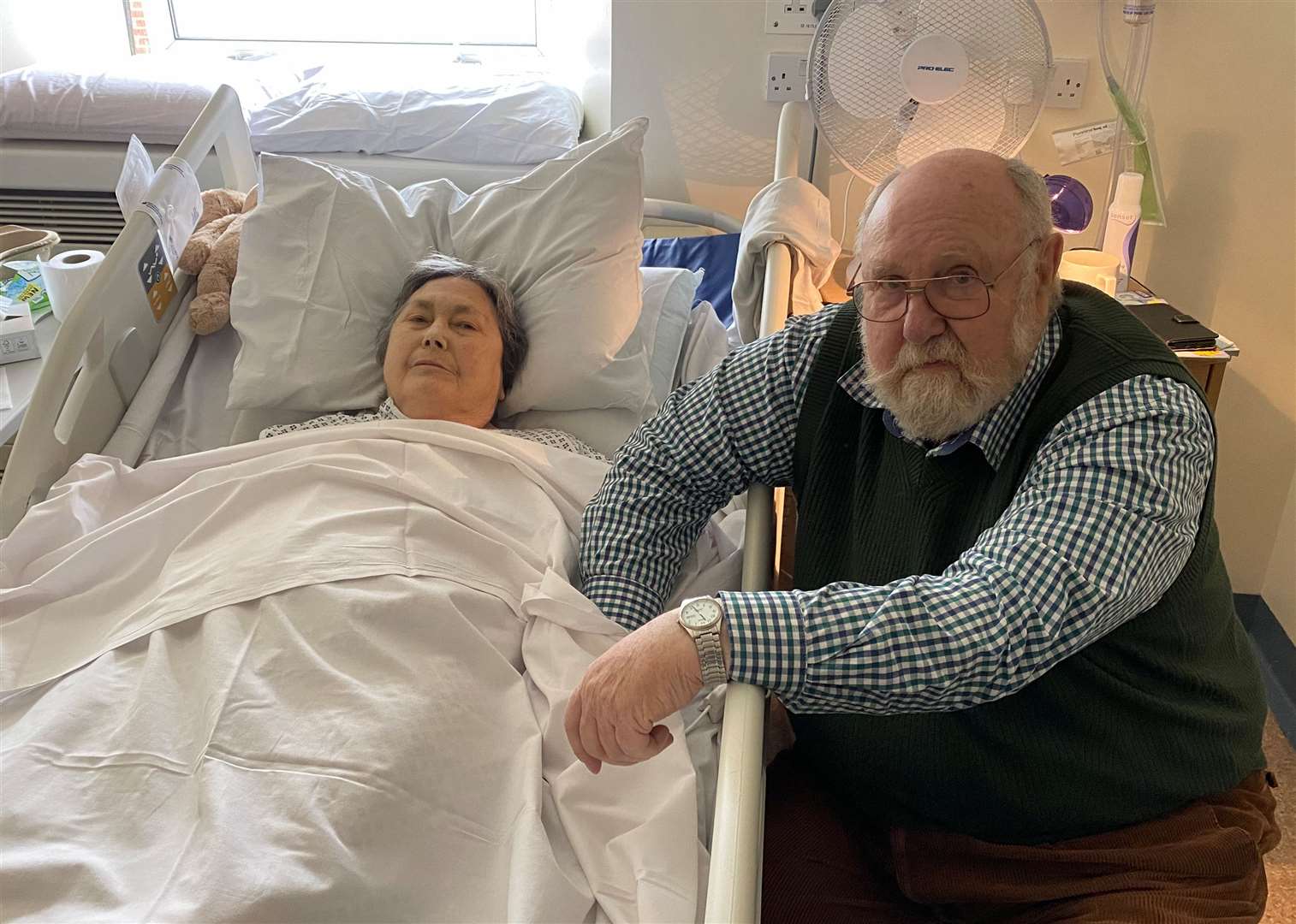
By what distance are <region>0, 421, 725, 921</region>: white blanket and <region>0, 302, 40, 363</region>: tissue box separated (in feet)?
1.88

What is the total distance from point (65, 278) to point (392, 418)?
799mm

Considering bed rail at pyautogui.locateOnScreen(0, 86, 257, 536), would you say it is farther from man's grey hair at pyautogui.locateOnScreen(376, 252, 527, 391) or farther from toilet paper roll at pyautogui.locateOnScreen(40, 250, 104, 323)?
man's grey hair at pyautogui.locateOnScreen(376, 252, 527, 391)

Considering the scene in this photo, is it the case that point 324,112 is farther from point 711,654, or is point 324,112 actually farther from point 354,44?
point 711,654

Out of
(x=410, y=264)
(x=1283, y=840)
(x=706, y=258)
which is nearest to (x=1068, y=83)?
(x=706, y=258)

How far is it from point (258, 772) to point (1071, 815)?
87 centimetres

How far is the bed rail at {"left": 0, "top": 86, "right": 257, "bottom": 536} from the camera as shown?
5.16 feet

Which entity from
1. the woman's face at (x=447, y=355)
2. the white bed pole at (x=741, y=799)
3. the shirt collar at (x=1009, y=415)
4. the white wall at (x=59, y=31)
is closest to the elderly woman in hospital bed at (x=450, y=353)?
the woman's face at (x=447, y=355)

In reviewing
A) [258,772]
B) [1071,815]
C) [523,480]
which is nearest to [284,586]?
[258,772]

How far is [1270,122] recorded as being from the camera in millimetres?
2191

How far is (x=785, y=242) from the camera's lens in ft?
6.07

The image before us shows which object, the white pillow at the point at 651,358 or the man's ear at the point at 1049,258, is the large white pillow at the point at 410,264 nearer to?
the white pillow at the point at 651,358

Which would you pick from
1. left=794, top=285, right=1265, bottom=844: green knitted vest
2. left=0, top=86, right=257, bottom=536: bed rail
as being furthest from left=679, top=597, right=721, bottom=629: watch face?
left=0, top=86, right=257, bottom=536: bed rail

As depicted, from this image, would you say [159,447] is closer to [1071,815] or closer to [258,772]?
Answer: [258,772]

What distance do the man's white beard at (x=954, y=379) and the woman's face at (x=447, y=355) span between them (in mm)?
707
